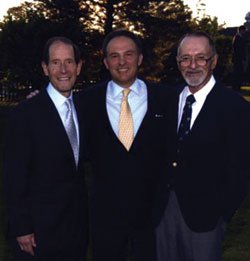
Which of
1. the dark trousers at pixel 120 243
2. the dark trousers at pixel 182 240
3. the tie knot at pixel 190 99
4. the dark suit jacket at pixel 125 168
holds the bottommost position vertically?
the dark trousers at pixel 120 243

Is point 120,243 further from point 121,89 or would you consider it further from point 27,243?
point 121,89

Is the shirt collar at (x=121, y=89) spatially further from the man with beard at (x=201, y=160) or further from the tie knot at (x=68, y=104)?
the tie knot at (x=68, y=104)

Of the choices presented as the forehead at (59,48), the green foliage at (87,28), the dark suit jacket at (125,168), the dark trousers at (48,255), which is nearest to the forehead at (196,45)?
the dark suit jacket at (125,168)

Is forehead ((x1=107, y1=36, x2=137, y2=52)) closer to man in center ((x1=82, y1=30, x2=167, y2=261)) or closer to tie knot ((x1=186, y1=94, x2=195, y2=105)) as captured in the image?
man in center ((x1=82, y1=30, x2=167, y2=261))

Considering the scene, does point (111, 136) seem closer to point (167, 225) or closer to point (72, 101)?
point (72, 101)

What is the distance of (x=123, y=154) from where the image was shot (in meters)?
4.48

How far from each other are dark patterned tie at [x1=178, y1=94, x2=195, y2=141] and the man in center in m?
0.37

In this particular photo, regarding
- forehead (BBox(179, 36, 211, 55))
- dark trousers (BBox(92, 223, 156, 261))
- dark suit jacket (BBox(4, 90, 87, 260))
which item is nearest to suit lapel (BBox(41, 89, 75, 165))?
dark suit jacket (BBox(4, 90, 87, 260))

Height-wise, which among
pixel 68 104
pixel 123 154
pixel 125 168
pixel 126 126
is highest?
pixel 68 104

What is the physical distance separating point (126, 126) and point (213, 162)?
0.86 m

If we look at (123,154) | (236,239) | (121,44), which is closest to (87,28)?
(236,239)

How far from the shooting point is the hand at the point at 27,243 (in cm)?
398

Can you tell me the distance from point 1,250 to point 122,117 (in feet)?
9.59

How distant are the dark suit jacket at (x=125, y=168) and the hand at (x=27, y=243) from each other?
775 mm
